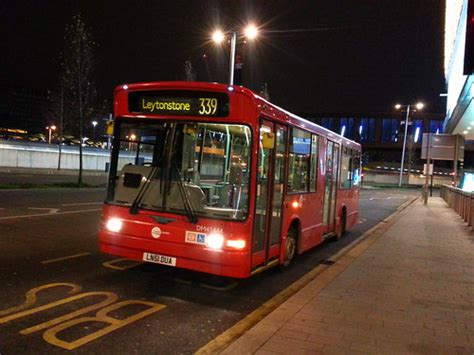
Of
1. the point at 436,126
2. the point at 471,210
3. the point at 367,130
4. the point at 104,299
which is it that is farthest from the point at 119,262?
the point at 367,130

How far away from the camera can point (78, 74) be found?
26328 millimetres

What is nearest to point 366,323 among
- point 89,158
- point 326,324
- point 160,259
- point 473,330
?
point 326,324

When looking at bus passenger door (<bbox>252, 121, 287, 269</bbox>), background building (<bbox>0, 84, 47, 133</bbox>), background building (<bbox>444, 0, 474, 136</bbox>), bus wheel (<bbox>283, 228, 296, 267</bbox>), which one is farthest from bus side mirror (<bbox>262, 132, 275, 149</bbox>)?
background building (<bbox>0, 84, 47, 133</bbox>)

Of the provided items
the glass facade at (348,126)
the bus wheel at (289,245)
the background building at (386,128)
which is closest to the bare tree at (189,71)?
the bus wheel at (289,245)

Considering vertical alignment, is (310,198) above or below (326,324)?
above

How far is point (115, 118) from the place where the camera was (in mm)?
7602

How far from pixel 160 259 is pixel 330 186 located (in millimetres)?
5477

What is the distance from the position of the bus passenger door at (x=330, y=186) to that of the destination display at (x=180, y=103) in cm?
440

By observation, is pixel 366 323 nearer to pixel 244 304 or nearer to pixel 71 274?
pixel 244 304

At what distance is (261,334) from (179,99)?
353 centimetres

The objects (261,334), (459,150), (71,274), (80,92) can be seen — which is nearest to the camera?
(261,334)

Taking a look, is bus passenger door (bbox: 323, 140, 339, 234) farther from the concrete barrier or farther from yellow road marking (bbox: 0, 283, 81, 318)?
the concrete barrier

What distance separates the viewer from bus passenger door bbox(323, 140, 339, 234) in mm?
10867

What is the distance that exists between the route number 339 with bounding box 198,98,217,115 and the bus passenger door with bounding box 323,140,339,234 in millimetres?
4417
